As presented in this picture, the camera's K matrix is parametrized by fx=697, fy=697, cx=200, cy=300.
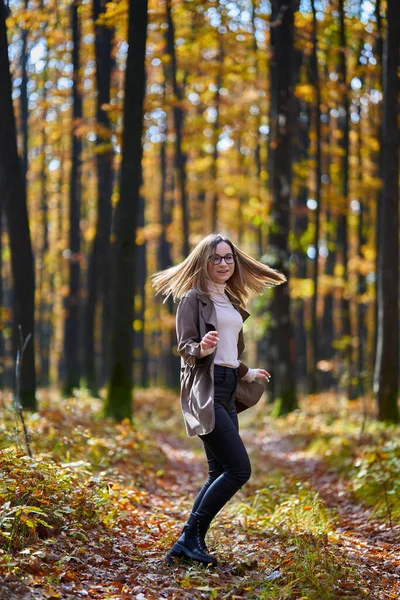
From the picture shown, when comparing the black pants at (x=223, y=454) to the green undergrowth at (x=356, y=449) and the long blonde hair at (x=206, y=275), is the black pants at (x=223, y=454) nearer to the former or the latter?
the long blonde hair at (x=206, y=275)

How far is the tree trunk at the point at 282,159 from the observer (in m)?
16.0

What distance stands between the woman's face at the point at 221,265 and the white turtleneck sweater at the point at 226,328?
0.26 feet

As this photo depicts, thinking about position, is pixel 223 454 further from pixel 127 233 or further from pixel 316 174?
pixel 316 174

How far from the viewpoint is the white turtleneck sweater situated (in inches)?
218

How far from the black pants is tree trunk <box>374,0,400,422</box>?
7.02m

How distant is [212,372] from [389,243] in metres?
7.26

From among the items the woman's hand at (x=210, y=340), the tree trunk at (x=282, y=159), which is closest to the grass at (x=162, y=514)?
the woman's hand at (x=210, y=340)

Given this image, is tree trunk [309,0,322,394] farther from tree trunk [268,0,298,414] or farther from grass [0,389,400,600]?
grass [0,389,400,600]

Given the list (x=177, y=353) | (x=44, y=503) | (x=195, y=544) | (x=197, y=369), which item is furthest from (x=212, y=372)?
(x=177, y=353)

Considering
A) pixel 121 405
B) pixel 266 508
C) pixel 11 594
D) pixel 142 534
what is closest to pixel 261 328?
pixel 121 405

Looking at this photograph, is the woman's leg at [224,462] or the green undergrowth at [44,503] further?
the woman's leg at [224,462]

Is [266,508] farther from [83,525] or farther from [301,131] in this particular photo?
[301,131]

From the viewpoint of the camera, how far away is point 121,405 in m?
12.6

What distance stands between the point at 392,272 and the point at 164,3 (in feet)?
23.4
